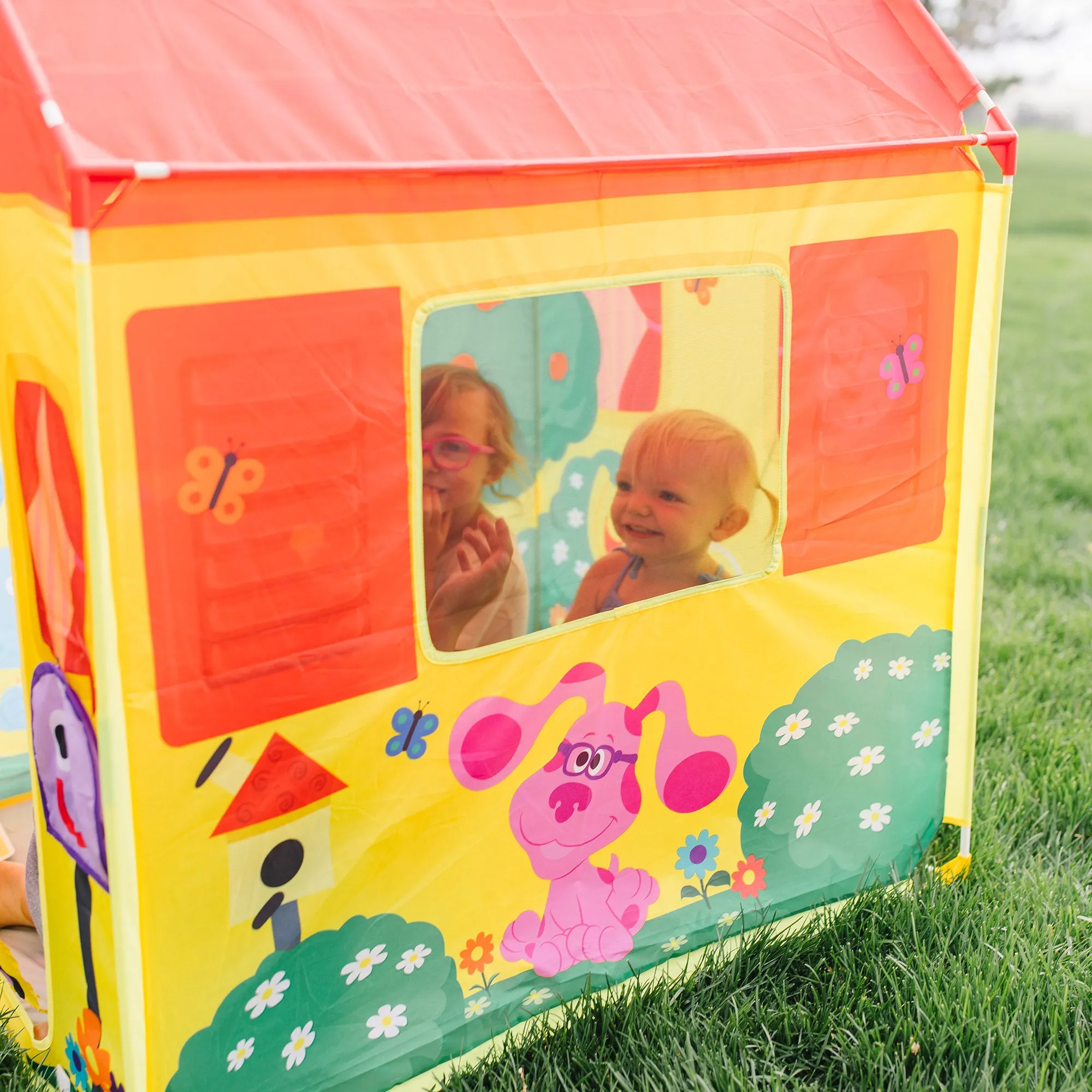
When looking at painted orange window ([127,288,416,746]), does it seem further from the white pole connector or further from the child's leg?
the white pole connector

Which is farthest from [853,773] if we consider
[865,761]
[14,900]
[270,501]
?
[14,900]

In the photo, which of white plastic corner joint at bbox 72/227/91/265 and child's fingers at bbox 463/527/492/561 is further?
child's fingers at bbox 463/527/492/561

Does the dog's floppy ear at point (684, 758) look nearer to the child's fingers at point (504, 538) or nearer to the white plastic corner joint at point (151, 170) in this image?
the child's fingers at point (504, 538)

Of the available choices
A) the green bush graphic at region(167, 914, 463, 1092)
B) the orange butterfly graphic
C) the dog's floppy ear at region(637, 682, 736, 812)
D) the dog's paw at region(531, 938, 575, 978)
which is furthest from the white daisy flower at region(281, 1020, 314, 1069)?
the orange butterfly graphic

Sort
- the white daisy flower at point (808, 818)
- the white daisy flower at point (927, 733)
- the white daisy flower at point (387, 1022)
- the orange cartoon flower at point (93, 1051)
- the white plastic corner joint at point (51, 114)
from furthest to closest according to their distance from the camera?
the white daisy flower at point (927, 733)
the white daisy flower at point (808, 818)
the white daisy flower at point (387, 1022)
the orange cartoon flower at point (93, 1051)
the white plastic corner joint at point (51, 114)

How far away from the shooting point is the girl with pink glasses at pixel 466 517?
1.43 meters

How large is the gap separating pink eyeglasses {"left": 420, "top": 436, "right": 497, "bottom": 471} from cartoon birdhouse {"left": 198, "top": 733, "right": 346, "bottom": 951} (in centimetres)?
38

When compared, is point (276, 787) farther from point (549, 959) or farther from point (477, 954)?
point (549, 959)

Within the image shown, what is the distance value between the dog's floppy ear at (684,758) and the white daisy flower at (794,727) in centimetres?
10

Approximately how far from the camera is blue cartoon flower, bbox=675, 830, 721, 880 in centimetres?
182

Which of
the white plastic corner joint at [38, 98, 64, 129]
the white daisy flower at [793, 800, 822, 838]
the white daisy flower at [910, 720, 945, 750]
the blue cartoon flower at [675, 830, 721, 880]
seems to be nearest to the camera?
the white plastic corner joint at [38, 98, 64, 129]

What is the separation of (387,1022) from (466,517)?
671mm

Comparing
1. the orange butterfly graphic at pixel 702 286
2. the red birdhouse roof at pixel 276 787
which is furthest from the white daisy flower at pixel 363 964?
the orange butterfly graphic at pixel 702 286

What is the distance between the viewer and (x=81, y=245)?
111cm
